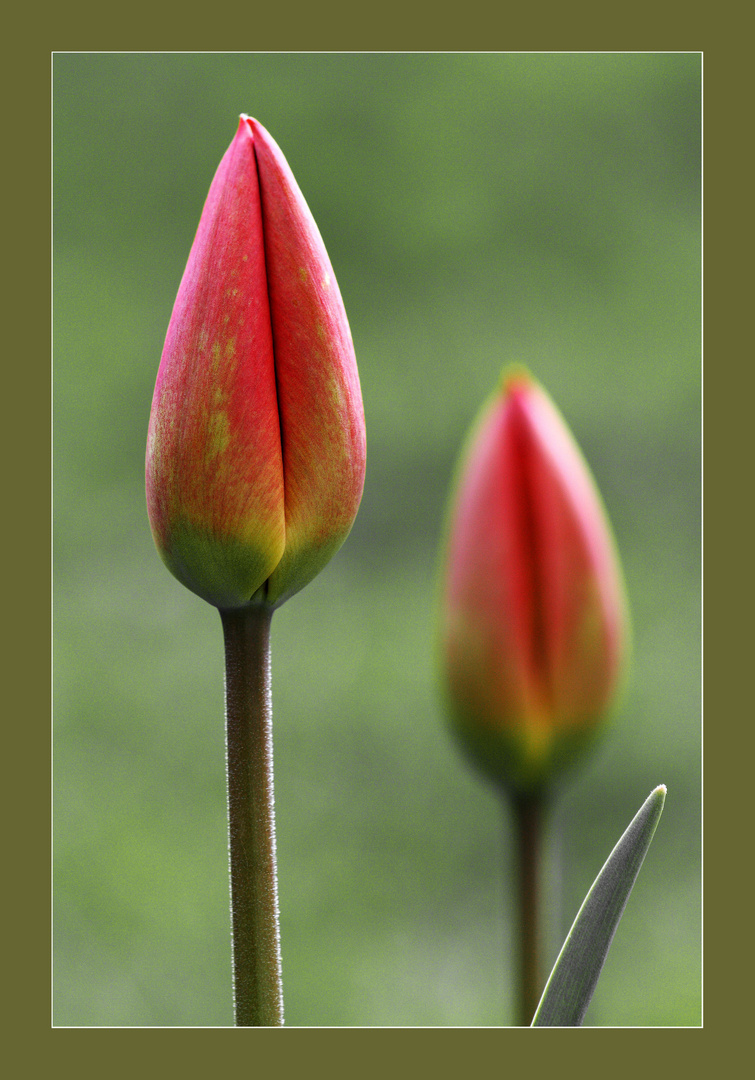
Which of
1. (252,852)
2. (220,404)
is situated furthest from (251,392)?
(252,852)

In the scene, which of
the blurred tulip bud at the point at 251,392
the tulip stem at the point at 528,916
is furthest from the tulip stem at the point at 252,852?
the tulip stem at the point at 528,916

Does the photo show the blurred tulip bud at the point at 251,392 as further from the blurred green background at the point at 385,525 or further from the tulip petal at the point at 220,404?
the blurred green background at the point at 385,525

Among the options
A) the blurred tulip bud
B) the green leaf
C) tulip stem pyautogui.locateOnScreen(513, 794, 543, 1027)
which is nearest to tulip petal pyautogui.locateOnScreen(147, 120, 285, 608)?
the blurred tulip bud

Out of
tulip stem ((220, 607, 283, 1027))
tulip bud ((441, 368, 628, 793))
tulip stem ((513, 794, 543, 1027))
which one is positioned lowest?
tulip stem ((513, 794, 543, 1027))

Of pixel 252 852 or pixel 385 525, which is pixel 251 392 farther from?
pixel 385 525

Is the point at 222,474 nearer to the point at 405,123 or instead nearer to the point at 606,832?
the point at 606,832

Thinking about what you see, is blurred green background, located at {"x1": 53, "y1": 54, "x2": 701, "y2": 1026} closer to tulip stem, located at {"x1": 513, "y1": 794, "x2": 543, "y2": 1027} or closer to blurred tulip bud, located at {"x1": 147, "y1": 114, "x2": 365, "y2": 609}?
tulip stem, located at {"x1": 513, "y1": 794, "x2": 543, "y2": 1027}

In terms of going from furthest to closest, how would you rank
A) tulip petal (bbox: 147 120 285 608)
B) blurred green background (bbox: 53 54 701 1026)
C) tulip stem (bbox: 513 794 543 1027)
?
blurred green background (bbox: 53 54 701 1026) → tulip stem (bbox: 513 794 543 1027) → tulip petal (bbox: 147 120 285 608)
